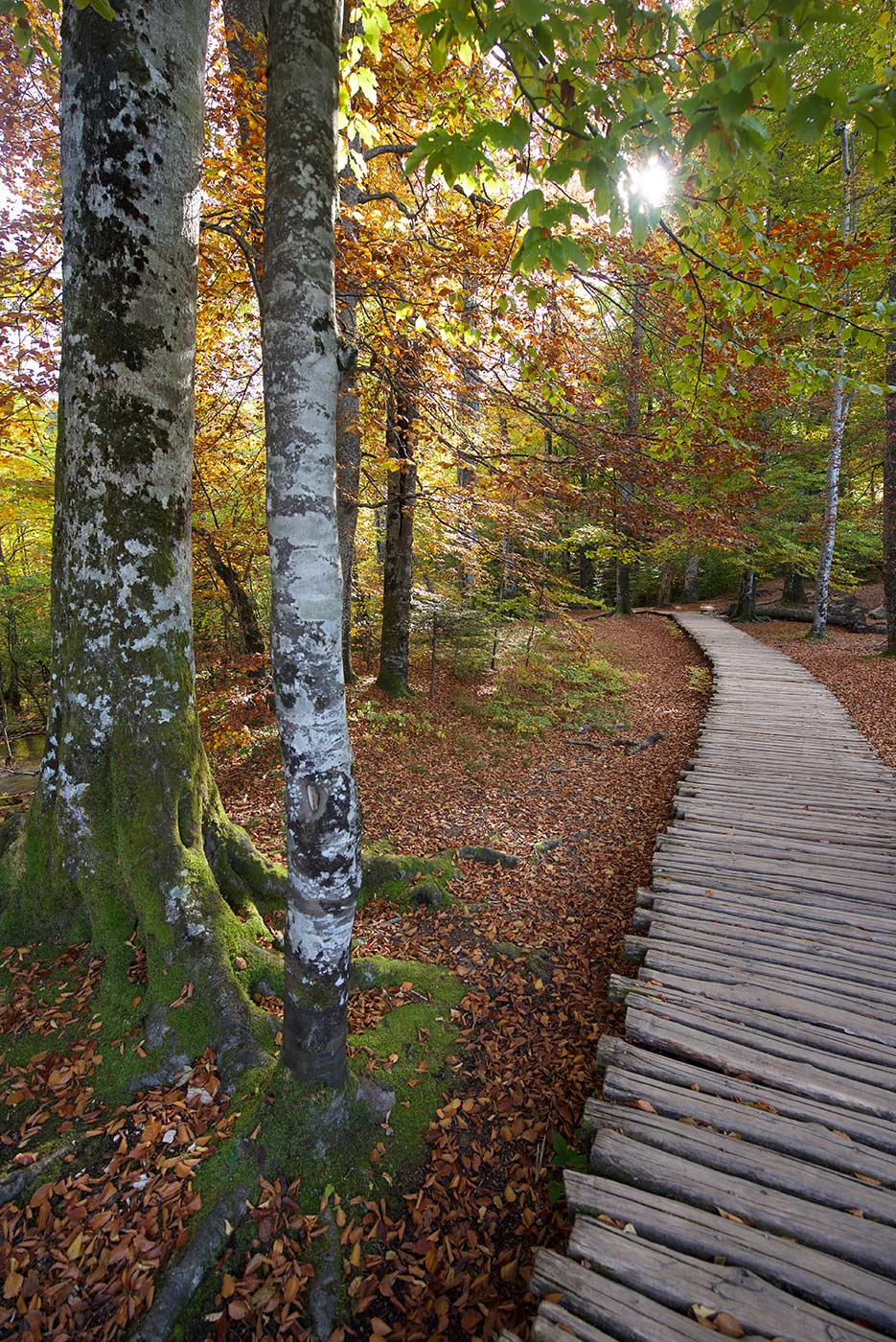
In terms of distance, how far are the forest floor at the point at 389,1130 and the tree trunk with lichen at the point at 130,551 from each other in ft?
0.96

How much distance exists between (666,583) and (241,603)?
24.4m

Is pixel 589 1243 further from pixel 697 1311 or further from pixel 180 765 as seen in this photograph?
pixel 180 765

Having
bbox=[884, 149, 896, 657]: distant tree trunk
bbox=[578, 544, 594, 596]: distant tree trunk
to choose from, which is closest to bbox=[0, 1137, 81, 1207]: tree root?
bbox=[884, 149, 896, 657]: distant tree trunk

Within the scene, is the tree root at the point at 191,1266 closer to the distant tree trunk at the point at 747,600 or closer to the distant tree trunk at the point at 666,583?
the distant tree trunk at the point at 747,600

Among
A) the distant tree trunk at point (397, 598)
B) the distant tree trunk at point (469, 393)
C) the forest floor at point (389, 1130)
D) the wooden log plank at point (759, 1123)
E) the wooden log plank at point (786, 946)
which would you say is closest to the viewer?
the forest floor at point (389, 1130)

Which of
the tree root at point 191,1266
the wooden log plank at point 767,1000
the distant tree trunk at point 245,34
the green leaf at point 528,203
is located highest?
the distant tree trunk at point 245,34

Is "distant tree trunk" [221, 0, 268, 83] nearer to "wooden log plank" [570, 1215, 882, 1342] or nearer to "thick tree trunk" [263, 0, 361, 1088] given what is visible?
"thick tree trunk" [263, 0, 361, 1088]

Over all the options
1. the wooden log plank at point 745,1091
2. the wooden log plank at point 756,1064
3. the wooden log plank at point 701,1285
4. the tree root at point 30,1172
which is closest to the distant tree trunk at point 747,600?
the wooden log plank at point 756,1064

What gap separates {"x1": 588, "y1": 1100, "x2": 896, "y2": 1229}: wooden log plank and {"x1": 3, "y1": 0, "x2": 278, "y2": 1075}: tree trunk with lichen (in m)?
1.94

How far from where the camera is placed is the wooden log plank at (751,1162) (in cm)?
229

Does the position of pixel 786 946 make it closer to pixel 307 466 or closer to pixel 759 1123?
pixel 759 1123

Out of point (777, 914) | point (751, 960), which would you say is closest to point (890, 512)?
point (777, 914)

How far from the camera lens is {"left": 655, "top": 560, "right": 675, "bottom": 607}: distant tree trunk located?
27727 mm

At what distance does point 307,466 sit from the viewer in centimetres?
205
